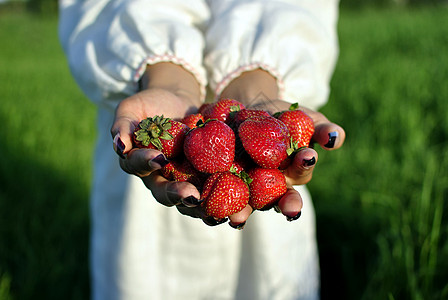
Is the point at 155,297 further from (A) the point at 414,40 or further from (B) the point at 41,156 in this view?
(A) the point at 414,40

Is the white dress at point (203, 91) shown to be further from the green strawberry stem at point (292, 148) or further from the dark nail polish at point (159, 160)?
the dark nail polish at point (159, 160)

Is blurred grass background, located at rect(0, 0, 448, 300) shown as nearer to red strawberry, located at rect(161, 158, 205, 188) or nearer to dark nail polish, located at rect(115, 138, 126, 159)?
red strawberry, located at rect(161, 158, 205, 188)

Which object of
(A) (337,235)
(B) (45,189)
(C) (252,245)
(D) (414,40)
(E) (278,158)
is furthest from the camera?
(D) (414,40)

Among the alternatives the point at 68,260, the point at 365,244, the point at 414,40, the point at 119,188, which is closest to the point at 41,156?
the point at 68,260

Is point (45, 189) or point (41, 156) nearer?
point (45, 189)

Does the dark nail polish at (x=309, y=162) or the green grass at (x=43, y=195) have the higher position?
the dark nail polish at (x=309, y=162)

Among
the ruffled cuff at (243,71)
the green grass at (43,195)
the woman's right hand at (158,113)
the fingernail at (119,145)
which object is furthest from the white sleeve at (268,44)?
the green grass at (43,195)

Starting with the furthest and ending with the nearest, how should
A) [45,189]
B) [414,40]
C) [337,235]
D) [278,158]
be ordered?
[414,40] → [45,189] → [337,235] → [278,158]
